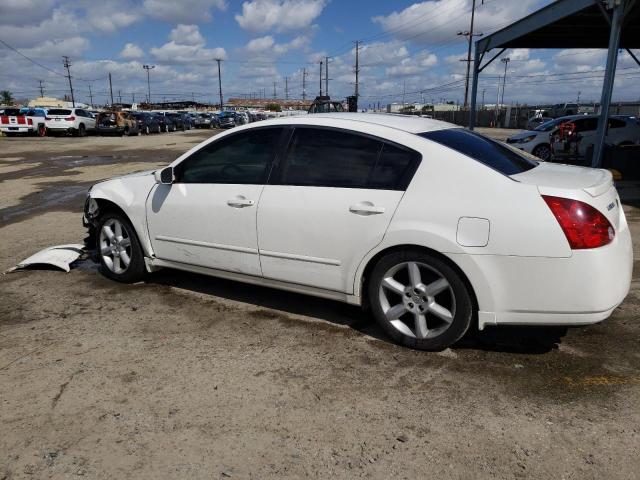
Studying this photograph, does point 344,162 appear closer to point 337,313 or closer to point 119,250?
point 337,313

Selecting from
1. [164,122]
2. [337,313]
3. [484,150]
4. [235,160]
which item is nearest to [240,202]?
[235,160]

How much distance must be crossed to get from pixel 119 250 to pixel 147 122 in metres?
34.2

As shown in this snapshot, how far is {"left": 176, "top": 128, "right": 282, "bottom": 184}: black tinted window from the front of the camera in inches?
164

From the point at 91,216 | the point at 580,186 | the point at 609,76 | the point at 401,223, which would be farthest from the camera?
the point at 609,76

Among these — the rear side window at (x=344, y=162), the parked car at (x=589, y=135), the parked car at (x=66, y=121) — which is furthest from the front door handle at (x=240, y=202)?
the parked car at (x=66, y=121)

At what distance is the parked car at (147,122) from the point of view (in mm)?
35406

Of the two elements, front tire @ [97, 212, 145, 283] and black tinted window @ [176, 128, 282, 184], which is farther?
front tire @ [97, 212, 145, 283]

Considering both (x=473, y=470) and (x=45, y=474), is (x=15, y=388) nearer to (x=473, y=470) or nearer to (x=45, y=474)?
(x=45, y=474)

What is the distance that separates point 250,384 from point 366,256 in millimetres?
1149

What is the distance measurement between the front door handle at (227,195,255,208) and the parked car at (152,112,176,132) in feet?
121

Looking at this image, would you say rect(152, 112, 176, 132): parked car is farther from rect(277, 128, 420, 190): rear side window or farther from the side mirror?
rect(277, 128, 420, 190): rear side window

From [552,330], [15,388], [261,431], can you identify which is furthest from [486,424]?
[15,388]

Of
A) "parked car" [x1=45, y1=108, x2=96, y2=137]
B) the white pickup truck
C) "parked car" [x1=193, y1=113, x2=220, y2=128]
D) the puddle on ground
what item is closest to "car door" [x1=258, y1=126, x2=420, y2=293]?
the puddle on ground

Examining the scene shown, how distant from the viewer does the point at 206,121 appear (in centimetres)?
5012
